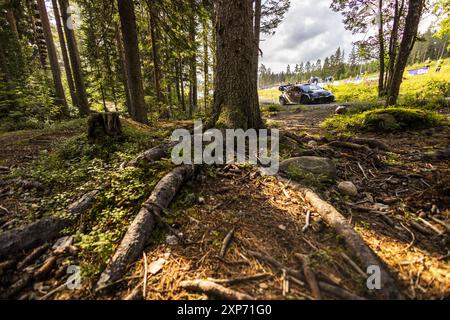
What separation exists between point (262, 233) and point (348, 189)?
1.55 meters

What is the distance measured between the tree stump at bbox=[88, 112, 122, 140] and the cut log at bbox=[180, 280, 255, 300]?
11.8 feet

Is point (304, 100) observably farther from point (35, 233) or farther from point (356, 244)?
point (35, 233)

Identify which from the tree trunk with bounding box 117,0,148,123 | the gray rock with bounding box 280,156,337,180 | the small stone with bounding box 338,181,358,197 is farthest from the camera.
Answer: the tree trunk with bounding box 117,0,148,123

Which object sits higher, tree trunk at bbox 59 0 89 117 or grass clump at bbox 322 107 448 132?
tree trunk at bbox 59 0 89 117

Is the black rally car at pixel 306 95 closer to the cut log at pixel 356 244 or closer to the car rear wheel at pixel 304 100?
the car rear wheel at pixel 304 100

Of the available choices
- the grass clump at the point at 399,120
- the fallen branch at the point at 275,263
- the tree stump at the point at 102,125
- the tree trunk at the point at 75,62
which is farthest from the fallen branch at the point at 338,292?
the tree trunk at the point at 75,62

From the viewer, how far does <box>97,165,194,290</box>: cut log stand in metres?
1.78

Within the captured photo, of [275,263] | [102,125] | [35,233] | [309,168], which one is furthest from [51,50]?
[275,263]

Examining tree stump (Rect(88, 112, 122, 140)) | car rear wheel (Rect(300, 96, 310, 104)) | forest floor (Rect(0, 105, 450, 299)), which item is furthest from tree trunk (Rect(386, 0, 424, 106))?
car rear wheel (Rect(300, 96, 310, 104))

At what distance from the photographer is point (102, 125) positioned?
164 inches

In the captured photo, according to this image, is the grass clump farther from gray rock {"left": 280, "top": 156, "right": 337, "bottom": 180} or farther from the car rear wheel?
the car rear wheel

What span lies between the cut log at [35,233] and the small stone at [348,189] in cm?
336
